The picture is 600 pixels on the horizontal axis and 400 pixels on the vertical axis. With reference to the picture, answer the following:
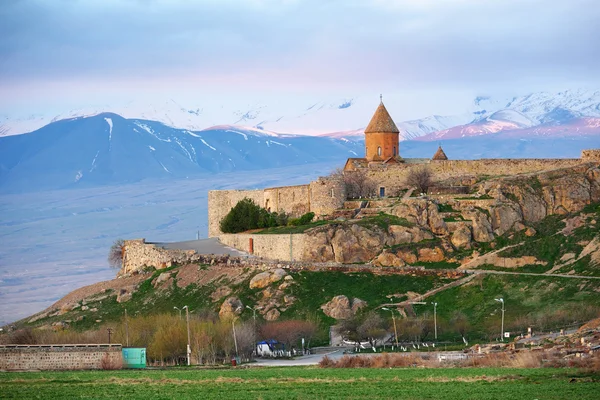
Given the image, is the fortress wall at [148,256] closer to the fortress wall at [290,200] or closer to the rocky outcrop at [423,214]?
the fortress wall at [290,200]

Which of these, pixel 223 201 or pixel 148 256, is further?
pixel 223 201

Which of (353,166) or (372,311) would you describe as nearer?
(372,311)

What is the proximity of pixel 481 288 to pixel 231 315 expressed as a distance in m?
14.5

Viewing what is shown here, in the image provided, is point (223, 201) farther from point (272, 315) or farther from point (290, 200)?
point (272, 315)

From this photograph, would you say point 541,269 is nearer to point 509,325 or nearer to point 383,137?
point 509,325

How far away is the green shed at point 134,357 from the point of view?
2263 inches

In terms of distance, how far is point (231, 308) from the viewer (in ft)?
239

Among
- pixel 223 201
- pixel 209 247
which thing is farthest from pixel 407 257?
pixel 223 201

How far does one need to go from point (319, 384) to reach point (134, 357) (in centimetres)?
1706

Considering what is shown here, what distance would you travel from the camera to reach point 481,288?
7181 centimetres

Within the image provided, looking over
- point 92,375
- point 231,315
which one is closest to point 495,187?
point 231,315

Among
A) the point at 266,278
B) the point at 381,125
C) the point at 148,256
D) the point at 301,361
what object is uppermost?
the point at 381,125

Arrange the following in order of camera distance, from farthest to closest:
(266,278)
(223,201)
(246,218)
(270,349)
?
1. (223,201)
2. (246,218)
3. (266,278)
4. (270,349)

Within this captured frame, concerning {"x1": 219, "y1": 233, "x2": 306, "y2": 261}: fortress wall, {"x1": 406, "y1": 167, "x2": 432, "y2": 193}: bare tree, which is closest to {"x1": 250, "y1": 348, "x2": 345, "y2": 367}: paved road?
→ {"x1": 219, "y1": 233, "x2": 306, "y2": 261}: fortress wall
